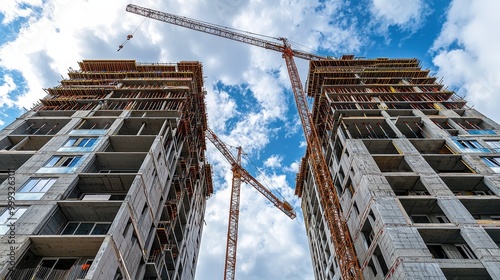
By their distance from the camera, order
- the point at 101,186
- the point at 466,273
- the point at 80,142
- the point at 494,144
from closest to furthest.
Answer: the point at 466,273 < the point at 101,186 < the point at 80,142 < the point at 494,144

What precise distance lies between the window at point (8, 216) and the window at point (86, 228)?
360 centimetres

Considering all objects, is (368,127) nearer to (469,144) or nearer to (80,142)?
(469,144)

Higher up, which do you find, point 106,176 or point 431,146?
point 431,146

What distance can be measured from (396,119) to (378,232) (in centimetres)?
2008

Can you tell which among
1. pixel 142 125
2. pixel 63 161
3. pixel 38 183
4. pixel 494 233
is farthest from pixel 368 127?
pixel 38 183

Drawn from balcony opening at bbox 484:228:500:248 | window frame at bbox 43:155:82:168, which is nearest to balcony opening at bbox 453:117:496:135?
balcony opening at bbox 484:228:500:248

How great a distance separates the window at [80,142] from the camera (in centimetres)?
3553

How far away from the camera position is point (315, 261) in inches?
2281

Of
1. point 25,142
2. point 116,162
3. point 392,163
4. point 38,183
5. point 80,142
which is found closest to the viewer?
point 38,183

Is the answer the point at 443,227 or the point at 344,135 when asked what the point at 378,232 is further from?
the point at 344,135

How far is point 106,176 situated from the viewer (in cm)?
3011

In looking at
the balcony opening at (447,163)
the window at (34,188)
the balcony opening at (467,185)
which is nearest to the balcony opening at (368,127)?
the balcony opening at (447,163)

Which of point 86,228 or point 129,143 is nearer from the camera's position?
point 86,228

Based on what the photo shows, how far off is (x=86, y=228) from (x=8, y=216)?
574cm
